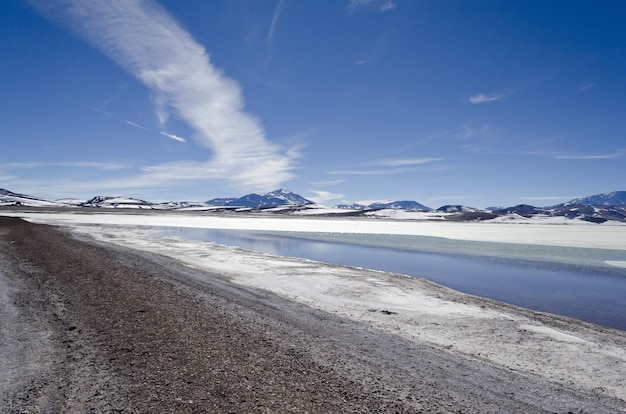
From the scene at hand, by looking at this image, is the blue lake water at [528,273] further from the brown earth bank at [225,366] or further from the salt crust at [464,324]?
the brown earth bank at [225,366]

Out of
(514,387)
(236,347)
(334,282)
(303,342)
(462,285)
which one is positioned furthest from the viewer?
(462,285)

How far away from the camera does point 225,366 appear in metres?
6.96

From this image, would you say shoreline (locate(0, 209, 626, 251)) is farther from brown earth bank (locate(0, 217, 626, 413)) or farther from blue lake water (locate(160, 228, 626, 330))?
brown earth bank (locate(0, 217, 626, 413))

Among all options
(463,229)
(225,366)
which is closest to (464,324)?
(225,366)

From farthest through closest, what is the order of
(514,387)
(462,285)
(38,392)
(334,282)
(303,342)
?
(462,285) < (334,282) < (303,342) < (514,387) < (38,392)

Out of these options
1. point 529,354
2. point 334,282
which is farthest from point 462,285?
point 529,354

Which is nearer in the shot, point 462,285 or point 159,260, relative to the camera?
point 462,285

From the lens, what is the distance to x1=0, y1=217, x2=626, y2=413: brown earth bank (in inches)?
226

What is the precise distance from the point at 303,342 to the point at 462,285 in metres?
13.1

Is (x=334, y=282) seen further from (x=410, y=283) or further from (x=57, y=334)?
(x=57, y=334)

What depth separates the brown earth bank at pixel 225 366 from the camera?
574cm

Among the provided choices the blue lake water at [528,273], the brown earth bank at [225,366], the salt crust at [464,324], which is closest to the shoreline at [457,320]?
the salt crust at [464,324]

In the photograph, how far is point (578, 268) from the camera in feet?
80.7

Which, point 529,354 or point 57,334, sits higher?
point 57,334
